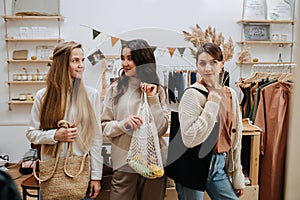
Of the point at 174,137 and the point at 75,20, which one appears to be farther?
the point at 75,20

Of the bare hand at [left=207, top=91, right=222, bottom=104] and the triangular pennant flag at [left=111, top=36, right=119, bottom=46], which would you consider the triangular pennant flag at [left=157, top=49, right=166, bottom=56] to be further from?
the bare hand at [left=207, top=91, right=222, bottom=104]

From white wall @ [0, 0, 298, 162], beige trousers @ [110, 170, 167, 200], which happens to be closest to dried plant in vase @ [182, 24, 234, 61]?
beige trousers @ [110, 170, 167, 200]

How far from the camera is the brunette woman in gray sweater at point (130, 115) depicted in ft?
5.02

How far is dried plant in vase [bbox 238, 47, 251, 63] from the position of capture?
3.58 metres

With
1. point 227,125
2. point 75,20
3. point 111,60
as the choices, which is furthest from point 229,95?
point 75,20

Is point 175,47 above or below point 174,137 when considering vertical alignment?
above

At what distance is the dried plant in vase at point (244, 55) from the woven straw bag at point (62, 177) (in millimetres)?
2561

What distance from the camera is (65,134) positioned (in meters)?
1.43

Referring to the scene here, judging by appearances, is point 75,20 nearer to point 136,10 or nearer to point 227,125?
point 136,10

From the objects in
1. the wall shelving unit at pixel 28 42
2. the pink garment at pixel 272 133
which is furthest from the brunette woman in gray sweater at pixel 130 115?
the wall shelving unit at pixel 28 42

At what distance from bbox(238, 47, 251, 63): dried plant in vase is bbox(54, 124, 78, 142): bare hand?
2530 mm

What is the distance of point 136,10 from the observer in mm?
3721

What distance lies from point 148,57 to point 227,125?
18.6 inches

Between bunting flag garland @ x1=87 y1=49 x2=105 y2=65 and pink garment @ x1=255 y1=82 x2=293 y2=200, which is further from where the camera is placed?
pink garment @ x1=255 y1=82 x2=293 y2=200
